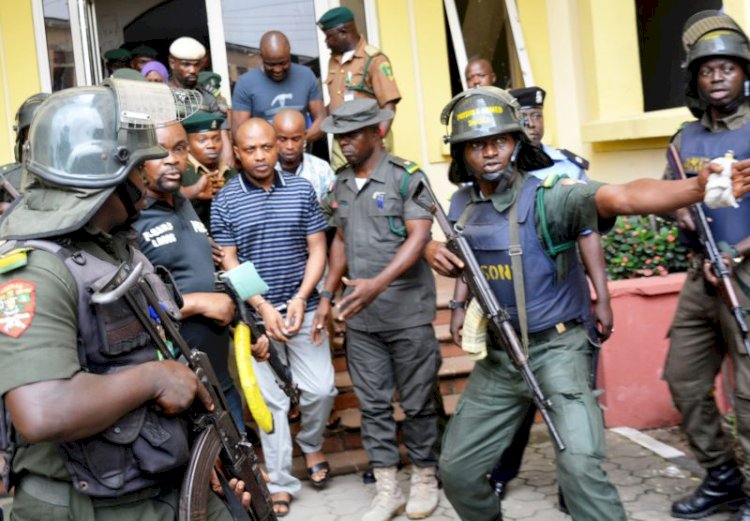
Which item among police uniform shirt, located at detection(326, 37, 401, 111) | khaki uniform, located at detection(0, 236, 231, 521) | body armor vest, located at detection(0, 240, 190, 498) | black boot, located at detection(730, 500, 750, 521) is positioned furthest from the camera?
police uniform shirt, located at detection(326, 37, 401, 111)

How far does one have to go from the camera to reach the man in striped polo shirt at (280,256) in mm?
5082

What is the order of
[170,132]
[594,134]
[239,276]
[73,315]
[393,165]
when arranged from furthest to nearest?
1. [594,134]
2. [393,165]
3. [170,132]
4. [239,276]
5. [73,315]

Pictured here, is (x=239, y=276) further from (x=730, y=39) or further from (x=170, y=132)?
(x=730, y=39)

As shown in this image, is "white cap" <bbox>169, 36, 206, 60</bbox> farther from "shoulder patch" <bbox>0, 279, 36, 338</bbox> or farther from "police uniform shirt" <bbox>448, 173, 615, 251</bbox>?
"shoulder patch" <bbox>0, 279, 36, 338</bbox>

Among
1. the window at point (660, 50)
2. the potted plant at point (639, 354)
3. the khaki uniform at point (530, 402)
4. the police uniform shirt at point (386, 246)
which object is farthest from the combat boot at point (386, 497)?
the window at point (660, 50)

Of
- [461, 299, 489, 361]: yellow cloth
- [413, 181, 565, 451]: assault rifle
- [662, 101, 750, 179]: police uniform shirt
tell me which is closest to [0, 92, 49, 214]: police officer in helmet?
[413, 181, 565, 451]: assault rifle

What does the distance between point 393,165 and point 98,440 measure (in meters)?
2.97

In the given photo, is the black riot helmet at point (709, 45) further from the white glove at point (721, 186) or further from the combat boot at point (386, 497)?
the combat boot at point (386, 497)

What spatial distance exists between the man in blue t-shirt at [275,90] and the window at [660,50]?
3436mm

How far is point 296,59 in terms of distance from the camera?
8.26m

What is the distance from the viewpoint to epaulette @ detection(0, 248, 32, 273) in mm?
2264

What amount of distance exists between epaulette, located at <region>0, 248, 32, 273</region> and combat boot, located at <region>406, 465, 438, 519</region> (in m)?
3.11

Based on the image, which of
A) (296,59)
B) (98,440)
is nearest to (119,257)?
(98,440)

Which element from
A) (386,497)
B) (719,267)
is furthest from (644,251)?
(386,497)
